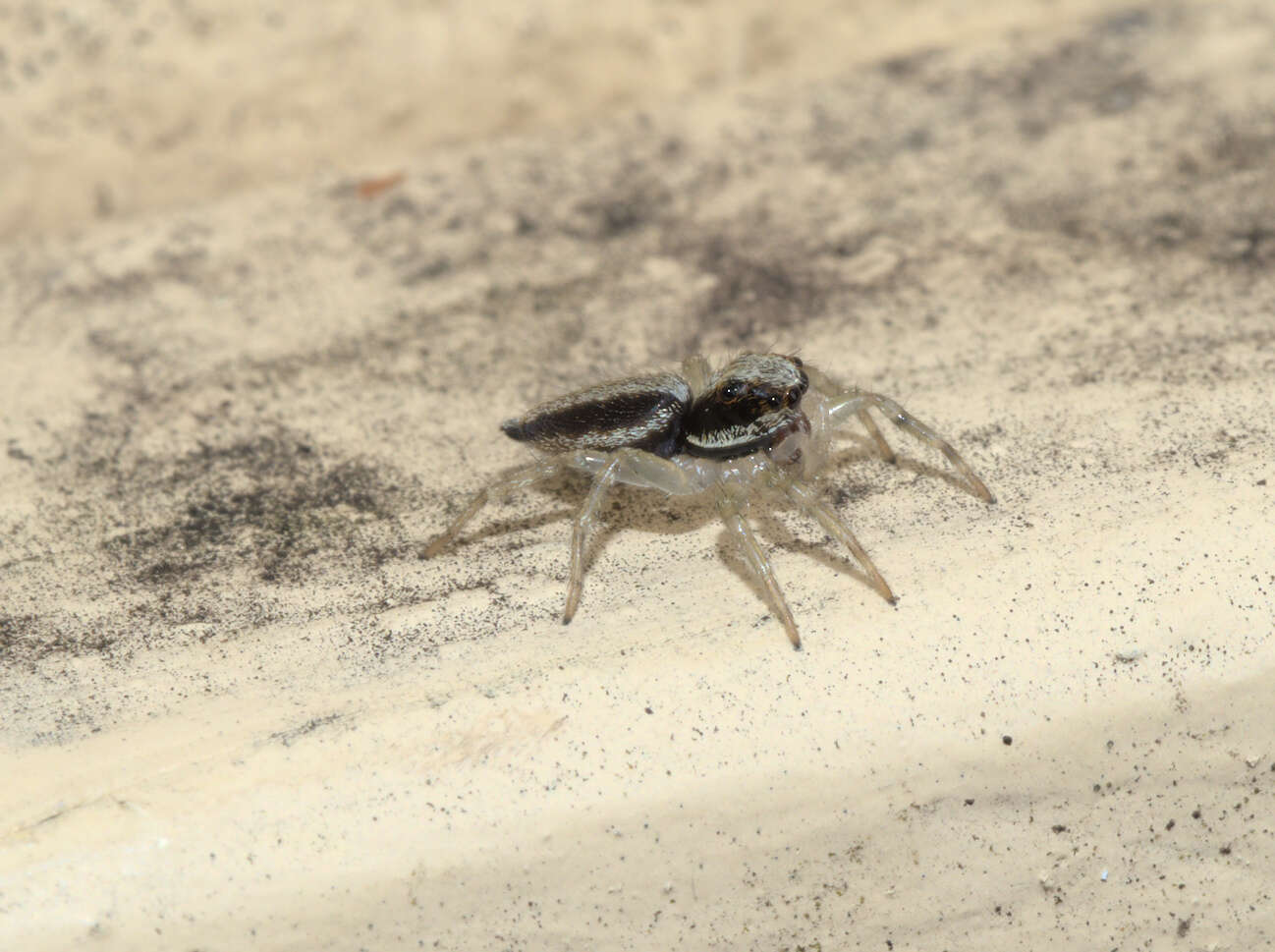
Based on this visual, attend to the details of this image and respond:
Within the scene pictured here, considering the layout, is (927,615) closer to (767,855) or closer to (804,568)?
(804,568)

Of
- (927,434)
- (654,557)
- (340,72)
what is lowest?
(654,557)

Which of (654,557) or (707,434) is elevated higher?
(707,434)

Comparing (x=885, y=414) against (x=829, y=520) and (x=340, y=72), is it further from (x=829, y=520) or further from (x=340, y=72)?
(x=340, y=72)

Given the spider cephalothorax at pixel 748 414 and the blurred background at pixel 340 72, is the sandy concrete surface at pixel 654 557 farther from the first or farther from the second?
the spider cephalothorax at pixel 748 414

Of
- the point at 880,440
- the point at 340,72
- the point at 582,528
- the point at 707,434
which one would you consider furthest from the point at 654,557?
the point at 340,72

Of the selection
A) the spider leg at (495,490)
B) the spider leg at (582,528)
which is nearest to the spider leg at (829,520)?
the spider leg at (582,528)

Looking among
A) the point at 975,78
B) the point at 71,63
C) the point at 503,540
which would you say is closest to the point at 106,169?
the point at 71,63

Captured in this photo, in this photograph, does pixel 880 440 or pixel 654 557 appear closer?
pixel 654 557
